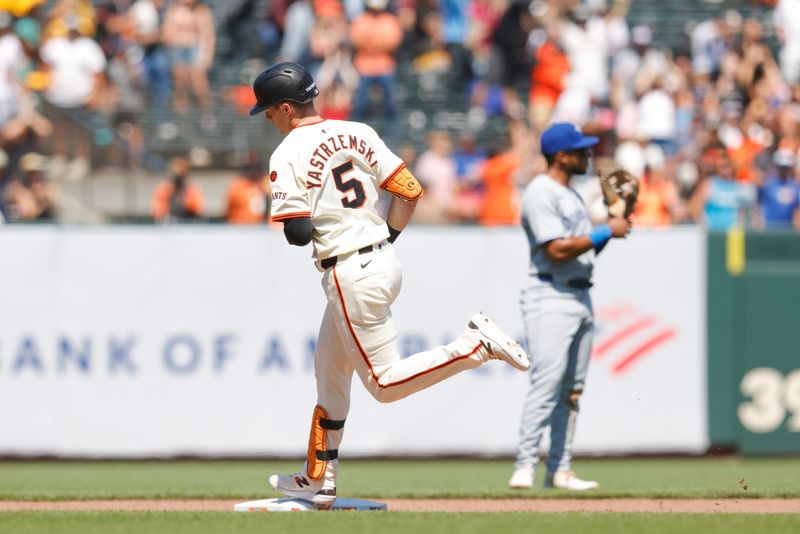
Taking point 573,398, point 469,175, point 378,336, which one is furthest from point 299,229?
point 469,175

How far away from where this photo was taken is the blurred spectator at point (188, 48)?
16.1 m

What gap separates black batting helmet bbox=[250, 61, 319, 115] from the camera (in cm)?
661

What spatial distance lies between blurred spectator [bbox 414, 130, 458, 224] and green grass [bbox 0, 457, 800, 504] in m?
3.75

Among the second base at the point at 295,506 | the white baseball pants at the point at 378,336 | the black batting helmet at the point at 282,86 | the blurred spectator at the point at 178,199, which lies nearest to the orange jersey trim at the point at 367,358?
the white baseball pants at the point at 378,336

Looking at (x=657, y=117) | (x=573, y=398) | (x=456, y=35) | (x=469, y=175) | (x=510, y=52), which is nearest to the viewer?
(x=573, y=398)

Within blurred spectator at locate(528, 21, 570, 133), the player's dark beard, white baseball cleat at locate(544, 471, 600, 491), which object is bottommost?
white baseball cleat at locate(544, 471, 600, 491)

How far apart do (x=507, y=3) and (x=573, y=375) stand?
404 inches

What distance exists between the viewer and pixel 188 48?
1652 centimetres

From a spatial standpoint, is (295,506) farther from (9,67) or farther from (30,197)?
(9,67)

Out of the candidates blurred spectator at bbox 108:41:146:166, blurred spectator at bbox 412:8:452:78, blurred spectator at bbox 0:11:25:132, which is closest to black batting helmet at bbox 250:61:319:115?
blurred spectator at bbox 108:41:146:166

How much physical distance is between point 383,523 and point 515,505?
1416 millimetres

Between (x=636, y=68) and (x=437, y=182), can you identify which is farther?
(x=636, y=68)

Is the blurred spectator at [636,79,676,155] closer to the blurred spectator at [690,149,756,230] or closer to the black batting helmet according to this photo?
the blurred spectator at [690,149,756,230]

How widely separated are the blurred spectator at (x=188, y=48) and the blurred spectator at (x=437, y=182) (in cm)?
296
